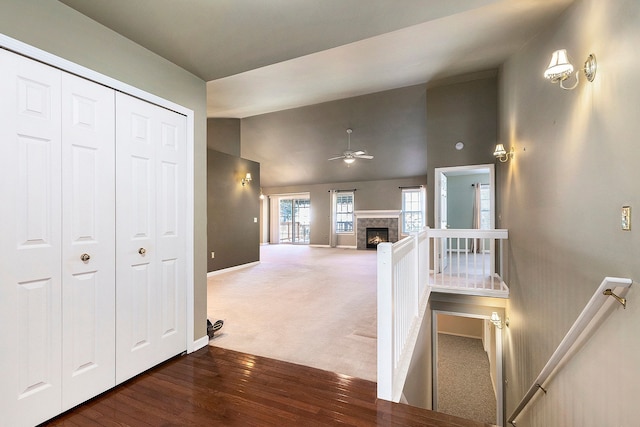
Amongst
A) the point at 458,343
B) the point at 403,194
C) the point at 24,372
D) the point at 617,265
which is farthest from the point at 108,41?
the point at 403,194

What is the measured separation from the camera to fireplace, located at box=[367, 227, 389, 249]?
10508 mm

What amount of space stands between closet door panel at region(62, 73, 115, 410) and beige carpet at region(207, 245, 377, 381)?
1017 millimetres

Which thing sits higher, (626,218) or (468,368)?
(626,218)

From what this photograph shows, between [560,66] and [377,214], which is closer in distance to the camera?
[560,66]

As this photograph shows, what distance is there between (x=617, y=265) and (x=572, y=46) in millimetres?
1889

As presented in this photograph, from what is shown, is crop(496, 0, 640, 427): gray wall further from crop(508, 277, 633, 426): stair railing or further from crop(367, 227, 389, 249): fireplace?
crop(367, 227, 389, 249): fireplace

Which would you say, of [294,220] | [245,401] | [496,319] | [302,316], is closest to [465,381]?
[496,319]

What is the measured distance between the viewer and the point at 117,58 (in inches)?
79.3

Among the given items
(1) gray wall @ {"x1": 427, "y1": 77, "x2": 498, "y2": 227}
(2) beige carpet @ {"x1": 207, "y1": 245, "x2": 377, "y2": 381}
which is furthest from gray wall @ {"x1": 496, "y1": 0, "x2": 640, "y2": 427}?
(2) beige carpet @ {"x1": 207, "y1": 245, "x2": 377, "y2": 381}

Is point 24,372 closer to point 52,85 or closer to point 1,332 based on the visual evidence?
point 1,332

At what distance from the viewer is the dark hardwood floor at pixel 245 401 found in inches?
65.0

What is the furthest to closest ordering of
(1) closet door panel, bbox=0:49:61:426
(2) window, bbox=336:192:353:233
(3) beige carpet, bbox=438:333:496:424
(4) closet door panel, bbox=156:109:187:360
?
(2) window, bbox=336:192:353:233 < (3) beige carpet, bbox=438:333:496:424 < (4) closet door panel, bbox=156:109:187:360 < (1) closet door panel, bbox=0:49:61:426

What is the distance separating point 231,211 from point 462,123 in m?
4.91

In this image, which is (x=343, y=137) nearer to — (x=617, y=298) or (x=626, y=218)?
(x=626, y=218)
